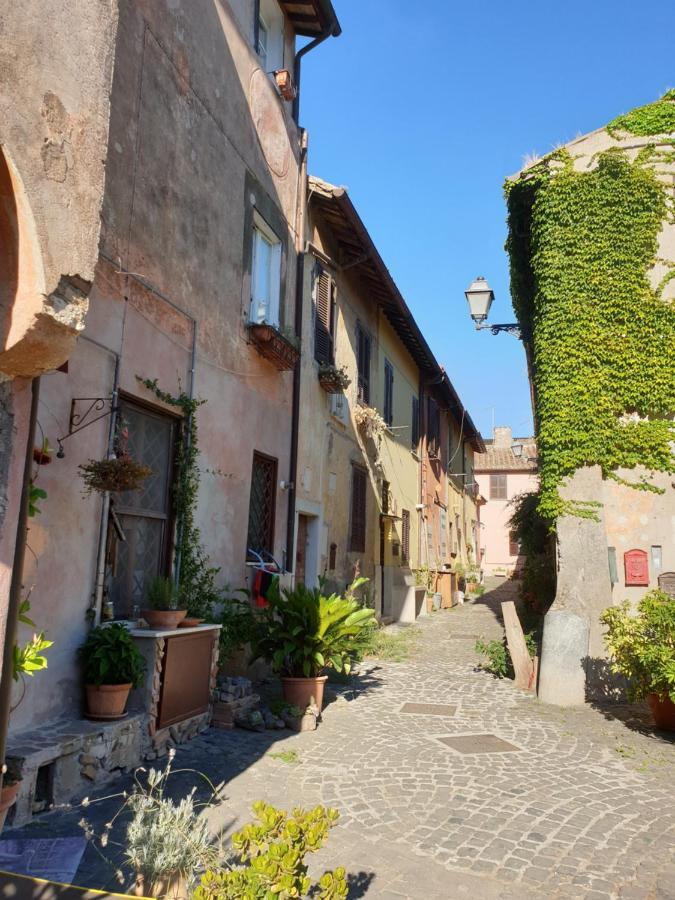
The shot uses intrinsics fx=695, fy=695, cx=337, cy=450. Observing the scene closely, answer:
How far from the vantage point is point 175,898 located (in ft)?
8.21

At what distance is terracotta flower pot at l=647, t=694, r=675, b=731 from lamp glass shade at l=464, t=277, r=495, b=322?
6.81 metres

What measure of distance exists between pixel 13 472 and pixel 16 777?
57.4 inches

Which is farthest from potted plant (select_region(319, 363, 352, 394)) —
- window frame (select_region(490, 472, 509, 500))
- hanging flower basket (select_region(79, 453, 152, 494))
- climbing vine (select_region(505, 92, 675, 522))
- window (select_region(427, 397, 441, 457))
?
window frame (select_region(490, 472, 509, 500))

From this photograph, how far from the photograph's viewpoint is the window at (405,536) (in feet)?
56.5

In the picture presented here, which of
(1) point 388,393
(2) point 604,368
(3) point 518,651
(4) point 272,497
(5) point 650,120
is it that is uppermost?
(5) point 650,120

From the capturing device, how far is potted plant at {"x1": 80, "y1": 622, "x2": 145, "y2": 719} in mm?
5082

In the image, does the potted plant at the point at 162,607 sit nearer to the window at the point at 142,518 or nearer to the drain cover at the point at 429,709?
the window at the point at 142,518

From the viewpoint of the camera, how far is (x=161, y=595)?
5.97m

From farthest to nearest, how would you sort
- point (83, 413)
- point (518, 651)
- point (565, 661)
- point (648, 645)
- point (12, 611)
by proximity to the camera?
point (518, 651)
point (565, 661)
point (648, 645)
point (83, 413)
point (12, 611)

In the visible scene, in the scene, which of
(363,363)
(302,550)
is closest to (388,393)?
(363,363)

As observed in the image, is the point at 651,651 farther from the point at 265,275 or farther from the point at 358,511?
the point at 358,511

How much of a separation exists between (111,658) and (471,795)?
2.78 meters

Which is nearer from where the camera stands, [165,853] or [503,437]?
[165,853]

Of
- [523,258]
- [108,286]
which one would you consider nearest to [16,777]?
[108,286]
